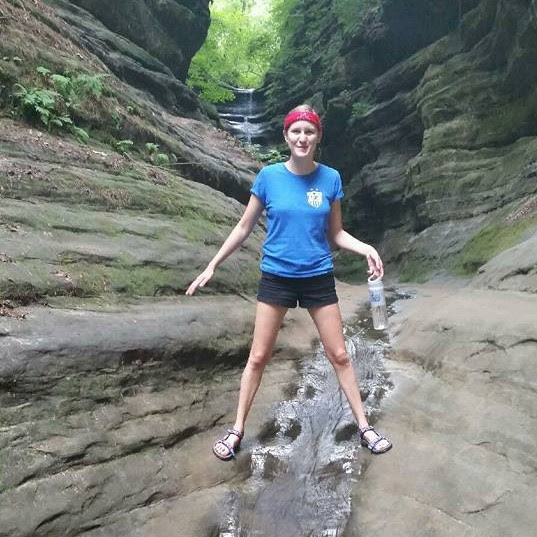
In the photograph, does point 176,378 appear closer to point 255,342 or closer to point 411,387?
point 255,342

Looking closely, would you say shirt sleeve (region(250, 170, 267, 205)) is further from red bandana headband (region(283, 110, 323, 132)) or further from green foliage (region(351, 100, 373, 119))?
green foliage (region(351, 100, 373, 119))

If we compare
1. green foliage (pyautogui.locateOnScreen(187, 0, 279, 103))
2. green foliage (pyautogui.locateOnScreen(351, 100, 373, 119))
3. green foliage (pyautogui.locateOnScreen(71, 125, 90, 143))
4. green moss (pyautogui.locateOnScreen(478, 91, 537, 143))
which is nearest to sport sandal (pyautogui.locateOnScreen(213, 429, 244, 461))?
green foliage (pyautogui.locateOnScreen(71, 125, 90, 143))

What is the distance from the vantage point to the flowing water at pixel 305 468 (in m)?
3.47

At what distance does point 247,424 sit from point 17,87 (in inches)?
259

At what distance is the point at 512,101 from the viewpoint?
1708 centimetres

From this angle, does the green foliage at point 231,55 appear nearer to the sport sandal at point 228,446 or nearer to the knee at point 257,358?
the knee at point 257,358

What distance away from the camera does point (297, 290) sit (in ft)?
13.2

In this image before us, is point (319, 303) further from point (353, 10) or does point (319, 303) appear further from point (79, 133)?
point (353, 10)

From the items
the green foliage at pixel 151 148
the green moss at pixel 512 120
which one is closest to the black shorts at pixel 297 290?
the green foliage at pixel 151 148

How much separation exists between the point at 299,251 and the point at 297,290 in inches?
12.0

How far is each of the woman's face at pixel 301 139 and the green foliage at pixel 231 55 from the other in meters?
27.9

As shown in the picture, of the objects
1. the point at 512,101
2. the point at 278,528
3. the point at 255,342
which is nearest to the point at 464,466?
the point at 278,528

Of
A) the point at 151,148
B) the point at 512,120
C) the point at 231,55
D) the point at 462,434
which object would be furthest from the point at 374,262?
the point at 231,55

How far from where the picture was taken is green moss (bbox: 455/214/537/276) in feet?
38.7
